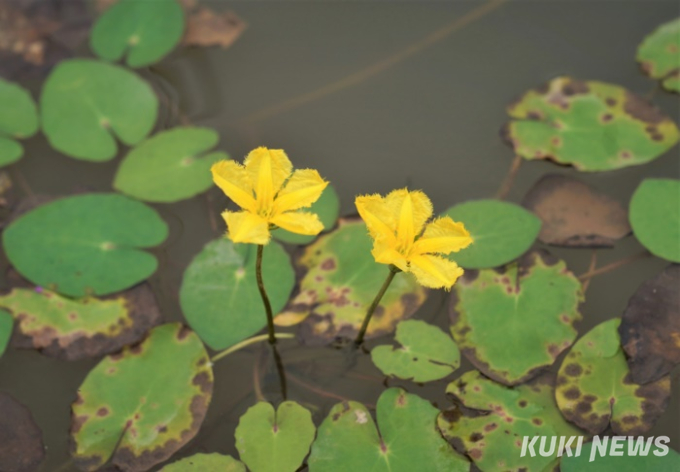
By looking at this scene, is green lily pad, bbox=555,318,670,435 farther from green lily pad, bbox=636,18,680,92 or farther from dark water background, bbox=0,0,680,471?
green lily pad, bbox=636,18,680,92

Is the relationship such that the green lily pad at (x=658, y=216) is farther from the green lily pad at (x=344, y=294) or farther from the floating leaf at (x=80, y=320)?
the floating leaf at (x=80, y=320)

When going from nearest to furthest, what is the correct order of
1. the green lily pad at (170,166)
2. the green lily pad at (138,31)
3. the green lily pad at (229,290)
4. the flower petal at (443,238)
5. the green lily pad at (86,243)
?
the flower petal at (443,238), the green lily pad at (229,290), the green lily pad at (86,243), the green lily pad at (170,166), the green lily pad at (138,31)

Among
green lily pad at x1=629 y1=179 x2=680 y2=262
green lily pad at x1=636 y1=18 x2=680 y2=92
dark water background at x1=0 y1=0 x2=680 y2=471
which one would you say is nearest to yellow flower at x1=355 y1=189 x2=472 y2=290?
dark water background at x1=0 y1=0 x2=680 y2=471

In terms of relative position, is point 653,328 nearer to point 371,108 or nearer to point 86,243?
point 371,108

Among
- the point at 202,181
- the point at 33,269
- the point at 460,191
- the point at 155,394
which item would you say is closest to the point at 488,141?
the point at 460,191

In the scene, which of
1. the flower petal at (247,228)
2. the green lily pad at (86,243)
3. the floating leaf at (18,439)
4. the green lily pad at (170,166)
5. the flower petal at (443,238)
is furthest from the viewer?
the green lily pad at (170,166)

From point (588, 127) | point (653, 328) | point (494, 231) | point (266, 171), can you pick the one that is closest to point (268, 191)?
point (266, 171)

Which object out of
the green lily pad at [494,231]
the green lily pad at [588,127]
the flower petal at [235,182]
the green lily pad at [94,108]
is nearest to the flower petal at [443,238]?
the flower petal at [235,182]
